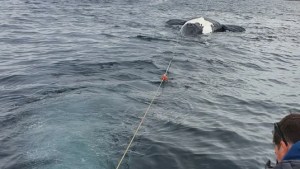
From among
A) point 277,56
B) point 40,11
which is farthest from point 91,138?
point 40,11

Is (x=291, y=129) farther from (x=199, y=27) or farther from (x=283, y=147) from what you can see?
(x=199, y=27)

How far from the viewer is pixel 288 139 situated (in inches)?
127

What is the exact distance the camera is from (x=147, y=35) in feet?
64.2

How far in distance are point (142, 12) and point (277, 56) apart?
13.7 m

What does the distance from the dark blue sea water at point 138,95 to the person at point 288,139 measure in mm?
3534

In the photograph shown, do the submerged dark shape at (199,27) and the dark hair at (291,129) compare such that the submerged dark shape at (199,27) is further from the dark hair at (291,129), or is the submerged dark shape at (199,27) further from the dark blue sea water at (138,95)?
the dark hair at (291,129)

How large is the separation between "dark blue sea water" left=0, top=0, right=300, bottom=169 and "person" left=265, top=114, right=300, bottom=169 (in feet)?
11.6

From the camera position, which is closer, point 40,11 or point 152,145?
point 152,145

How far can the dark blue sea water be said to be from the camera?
7.05 m

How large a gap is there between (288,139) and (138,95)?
715cm

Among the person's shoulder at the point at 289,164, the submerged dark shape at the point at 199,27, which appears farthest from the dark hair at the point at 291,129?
the submerged dark shape at the point at 199,27

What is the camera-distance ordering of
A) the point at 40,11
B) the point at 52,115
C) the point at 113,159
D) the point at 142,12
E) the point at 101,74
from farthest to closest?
the point at 142,12, the point at 40,11, the point at 101,74, the point at 52,115, the point at 113,159

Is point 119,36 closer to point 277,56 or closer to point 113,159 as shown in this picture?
point 277,56

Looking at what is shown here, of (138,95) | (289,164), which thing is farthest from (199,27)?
(289,164)
